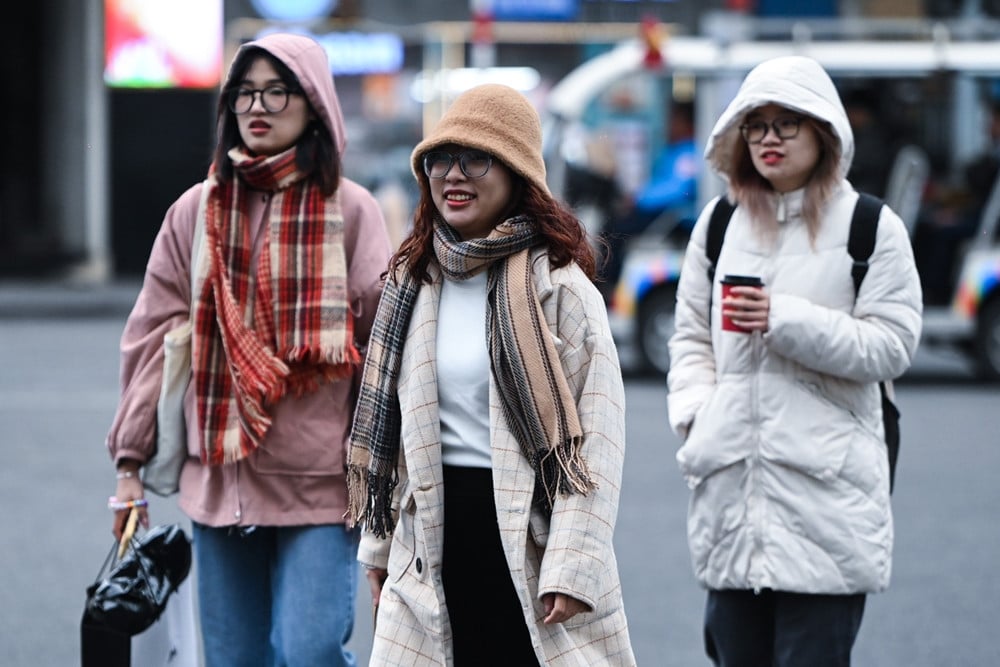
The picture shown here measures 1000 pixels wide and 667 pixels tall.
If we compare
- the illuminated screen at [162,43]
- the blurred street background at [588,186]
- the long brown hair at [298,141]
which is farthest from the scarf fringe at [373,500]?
the illuminated screen at [162,43]

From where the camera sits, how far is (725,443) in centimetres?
370

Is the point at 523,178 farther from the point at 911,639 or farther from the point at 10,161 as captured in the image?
the point at 10,161

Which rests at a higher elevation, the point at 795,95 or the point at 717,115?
the point at 795,95

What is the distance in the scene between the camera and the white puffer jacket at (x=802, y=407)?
11.8ft

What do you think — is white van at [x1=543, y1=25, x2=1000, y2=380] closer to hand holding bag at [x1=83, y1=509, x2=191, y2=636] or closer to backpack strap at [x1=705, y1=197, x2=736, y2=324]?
backpack strap at [x1=705, y1=197, x2=736, y2=324]

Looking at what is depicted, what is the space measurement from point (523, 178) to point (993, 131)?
10836mm

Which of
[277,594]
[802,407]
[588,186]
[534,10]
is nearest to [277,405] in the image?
[277,594]

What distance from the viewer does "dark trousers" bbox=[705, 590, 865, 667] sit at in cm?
362

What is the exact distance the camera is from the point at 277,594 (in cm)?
369

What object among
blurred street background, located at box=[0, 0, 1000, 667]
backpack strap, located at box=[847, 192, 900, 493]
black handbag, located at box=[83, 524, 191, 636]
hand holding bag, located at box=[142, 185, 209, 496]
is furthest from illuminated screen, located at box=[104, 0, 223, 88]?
backpack strap, located at box=[847, 192, 900, 493]

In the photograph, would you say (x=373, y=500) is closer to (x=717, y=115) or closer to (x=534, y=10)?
(x=717, y=115)

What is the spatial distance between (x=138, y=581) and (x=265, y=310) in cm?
70

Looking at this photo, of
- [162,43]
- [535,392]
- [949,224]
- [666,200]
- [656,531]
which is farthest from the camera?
[162,43]

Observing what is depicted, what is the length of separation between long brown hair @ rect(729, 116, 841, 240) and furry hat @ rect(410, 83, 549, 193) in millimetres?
884
